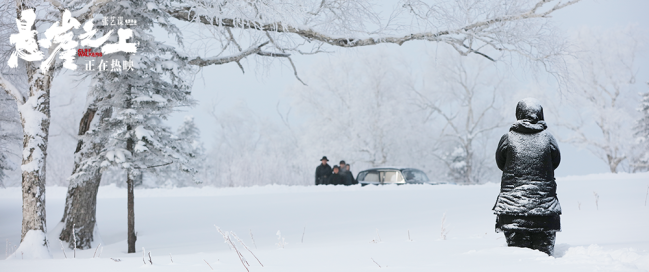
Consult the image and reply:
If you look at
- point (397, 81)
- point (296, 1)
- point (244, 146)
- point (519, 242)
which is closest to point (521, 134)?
point (519, 242)

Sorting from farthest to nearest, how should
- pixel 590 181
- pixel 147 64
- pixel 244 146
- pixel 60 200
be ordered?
pixel 244 146 → pixel 590 181 → pixel 60 200 → pixel 147 64

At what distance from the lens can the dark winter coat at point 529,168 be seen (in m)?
4.62

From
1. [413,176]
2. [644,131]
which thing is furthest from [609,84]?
[413,176]

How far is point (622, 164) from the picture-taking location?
1300 inches

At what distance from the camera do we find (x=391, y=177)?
14.8 m

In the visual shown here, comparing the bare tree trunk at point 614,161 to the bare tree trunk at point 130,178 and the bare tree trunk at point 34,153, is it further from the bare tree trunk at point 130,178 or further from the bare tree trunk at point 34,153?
the bare tree trunk at point 34,153

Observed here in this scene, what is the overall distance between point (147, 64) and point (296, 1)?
330 cm

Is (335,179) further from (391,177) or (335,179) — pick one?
(391,177)

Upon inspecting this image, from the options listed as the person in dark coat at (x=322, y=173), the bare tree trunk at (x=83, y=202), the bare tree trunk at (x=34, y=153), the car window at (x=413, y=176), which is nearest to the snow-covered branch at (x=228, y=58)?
the bare tree trunk at (x=83, y=202)

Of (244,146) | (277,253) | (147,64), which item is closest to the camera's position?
(277,253)

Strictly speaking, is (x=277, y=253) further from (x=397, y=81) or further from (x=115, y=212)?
(x=397, y=81)

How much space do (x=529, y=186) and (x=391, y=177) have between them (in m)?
10.2

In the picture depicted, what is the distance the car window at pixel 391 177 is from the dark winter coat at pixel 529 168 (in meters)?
9.83

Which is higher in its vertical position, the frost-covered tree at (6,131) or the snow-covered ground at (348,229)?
the frost-covered tree at (6,131)
